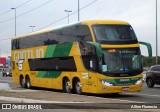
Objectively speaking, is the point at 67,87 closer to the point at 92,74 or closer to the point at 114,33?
the point at 92,74

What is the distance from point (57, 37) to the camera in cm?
2522

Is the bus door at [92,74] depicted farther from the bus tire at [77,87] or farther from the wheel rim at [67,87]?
the wheel rim at [67,87]

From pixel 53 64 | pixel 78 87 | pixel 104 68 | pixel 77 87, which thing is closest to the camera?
pixel 104 68

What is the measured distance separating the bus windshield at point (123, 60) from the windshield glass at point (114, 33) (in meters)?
0.61

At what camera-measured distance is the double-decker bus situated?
68.5 feet

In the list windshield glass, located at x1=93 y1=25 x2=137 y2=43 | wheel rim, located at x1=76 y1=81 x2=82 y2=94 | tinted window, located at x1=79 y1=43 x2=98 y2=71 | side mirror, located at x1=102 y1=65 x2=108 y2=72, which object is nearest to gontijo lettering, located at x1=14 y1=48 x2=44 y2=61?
wheel rim, located at x1=76 y1=81 x2=82 y2=94

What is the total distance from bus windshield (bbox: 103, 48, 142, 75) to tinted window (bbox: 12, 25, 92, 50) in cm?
135

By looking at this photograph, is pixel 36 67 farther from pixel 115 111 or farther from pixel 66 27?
pixel 115 111

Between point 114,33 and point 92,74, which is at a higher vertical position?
point 114,33

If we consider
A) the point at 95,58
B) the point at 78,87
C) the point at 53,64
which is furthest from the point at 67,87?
the point at 95,58

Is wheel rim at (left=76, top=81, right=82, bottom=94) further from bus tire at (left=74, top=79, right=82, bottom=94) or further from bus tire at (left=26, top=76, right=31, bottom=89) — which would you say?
bus tire at (left=26, top=76, right=31, bottom=89)

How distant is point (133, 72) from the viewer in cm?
2139

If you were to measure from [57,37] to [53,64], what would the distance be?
1657mm

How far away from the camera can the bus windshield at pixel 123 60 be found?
20.9 m
